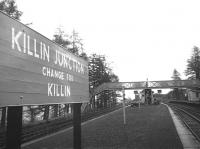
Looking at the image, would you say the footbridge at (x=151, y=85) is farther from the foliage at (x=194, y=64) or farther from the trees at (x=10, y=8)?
the foliage at (x=194, y=64)

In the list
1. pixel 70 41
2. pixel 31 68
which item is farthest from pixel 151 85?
pixel 31 68

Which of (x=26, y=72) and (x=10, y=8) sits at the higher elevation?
(x=10, y=8)

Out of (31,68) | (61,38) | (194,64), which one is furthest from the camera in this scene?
(194,64)

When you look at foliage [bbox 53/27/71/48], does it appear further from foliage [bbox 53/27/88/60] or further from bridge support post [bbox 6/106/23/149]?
bridge support post [bbox 6/106/23/149]

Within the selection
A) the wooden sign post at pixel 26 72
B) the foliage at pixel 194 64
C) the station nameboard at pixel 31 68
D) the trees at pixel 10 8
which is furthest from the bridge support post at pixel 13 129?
the foliage at pixel 194 64

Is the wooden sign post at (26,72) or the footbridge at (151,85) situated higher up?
the footbridge at (151,85)

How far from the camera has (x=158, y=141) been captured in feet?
37.7

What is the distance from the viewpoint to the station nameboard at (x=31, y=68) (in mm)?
2797

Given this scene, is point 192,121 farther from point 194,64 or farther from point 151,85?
point 194,64

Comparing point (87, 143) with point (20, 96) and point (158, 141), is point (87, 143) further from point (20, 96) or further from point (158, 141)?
point (20, 96)

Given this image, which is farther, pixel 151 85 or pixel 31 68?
pixel 151 85

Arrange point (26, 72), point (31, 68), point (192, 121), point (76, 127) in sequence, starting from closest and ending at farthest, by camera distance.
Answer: point (26, 72), point (31, 68), point (76, 127), point (192, 121)

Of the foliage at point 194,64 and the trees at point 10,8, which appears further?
→ the foliage at point 194,64

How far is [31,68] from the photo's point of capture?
132 inches
